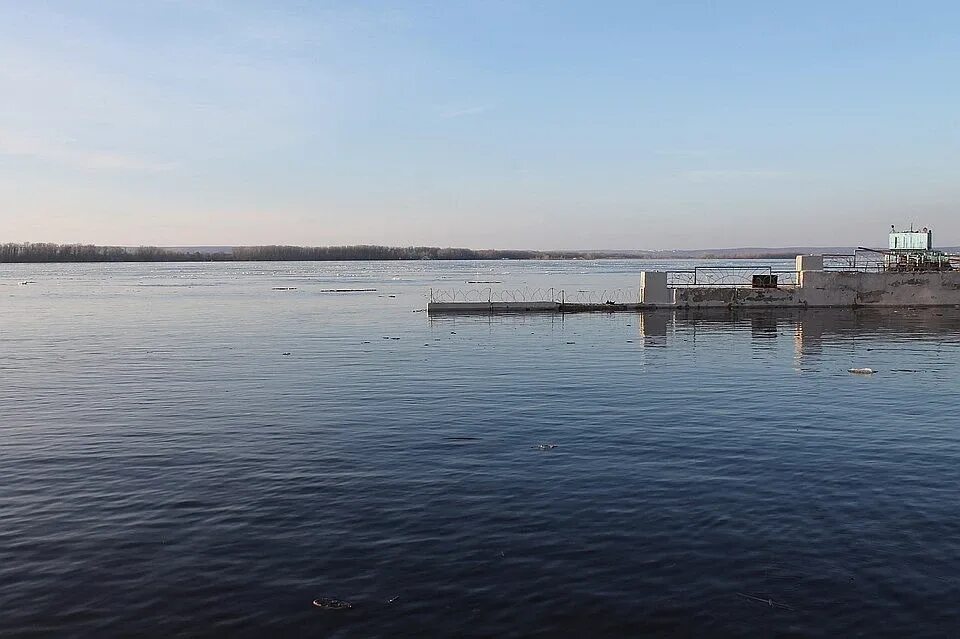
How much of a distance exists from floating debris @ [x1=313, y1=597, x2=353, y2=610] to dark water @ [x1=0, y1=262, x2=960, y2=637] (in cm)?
12

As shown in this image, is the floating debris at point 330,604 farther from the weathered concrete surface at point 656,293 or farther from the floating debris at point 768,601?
the weathered concrete surface at point 656,293

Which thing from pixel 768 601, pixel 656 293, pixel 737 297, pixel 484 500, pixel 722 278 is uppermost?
pixel 722 278

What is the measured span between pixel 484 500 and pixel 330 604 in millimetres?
4153

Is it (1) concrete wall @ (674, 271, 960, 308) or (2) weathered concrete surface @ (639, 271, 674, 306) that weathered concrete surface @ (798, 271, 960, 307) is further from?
(2) weathered concrete surface @ (639, 271, 674, 306)

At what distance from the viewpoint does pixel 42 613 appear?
9.16 metres

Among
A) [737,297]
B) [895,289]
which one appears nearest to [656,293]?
[737,297]

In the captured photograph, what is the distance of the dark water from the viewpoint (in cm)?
922

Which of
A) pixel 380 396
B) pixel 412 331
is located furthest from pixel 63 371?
pixel 412 331

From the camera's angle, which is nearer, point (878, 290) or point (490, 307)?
point (878, 290)

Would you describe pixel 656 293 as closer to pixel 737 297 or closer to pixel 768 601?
pixel 737 297

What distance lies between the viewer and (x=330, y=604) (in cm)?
932

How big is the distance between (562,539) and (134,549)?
5.63m

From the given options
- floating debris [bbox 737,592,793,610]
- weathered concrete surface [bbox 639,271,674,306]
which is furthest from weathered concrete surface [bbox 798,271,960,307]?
floating debris [bbox 737,592,793,610]

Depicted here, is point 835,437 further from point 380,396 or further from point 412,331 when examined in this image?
point 412,331
